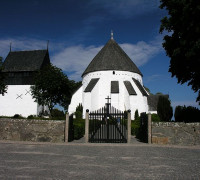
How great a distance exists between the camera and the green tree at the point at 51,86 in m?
36.7

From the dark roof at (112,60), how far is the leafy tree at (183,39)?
23.2m

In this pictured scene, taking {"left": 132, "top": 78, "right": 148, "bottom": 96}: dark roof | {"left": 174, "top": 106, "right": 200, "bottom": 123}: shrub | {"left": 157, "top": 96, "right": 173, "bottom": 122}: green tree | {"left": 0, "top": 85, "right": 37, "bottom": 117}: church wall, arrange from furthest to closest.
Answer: {"left": 0, "top": 85, "right": 37, "bottom": 117}: church wall
{"left": 132, "top": 78, "right": 148, "bottom": 96}: dark roof
{"left": 157, "top": 96, "right": 173, "bottom": 122}: green tree
{"left": 174, "top": 106, "right": 200, "bottom": 123}: shrub

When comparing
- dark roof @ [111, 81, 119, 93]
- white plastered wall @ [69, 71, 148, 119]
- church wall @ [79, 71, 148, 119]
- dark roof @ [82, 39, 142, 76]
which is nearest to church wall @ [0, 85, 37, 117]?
white plastered wall @ [69, 71, 148, 119]

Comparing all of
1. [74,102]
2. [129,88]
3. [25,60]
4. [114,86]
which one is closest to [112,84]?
[114,86]

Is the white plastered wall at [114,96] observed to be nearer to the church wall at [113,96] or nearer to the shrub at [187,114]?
the church wall at [113,96]

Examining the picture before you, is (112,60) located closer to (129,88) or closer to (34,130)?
(129,88)

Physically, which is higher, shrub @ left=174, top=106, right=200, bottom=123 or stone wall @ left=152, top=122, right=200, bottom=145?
shrub @ left=174, top=106, right=200, bottom=123

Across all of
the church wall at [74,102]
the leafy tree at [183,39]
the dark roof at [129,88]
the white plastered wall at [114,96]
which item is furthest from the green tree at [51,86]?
the leafy tree at [183,39]

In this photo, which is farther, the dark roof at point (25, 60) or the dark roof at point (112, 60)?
the dark roof at point (25, 60)

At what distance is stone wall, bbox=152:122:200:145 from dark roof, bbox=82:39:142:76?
2758 centimetres

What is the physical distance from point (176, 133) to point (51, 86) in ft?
86.3

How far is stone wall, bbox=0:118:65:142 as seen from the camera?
14.3 metres

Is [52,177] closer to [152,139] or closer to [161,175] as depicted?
[161,175]

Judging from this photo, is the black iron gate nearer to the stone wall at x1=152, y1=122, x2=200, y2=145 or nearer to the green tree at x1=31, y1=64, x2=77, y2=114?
the stone wall at x1=152, y1=122, x2=200, y2=145
